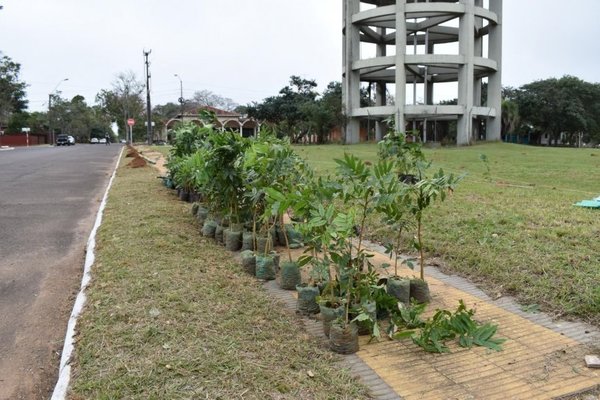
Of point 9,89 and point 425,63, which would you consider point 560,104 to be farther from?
point 9,89

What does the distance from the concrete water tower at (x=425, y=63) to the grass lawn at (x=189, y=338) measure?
32.3 meters

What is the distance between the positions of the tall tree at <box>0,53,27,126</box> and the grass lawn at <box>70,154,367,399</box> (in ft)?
198

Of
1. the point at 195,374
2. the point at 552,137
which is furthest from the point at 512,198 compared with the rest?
the point at 552,137

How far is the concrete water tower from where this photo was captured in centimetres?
3591

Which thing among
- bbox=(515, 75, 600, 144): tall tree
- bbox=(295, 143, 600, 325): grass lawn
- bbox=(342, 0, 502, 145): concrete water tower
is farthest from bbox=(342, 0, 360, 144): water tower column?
bbox=(295, 143, 600, 325): grass lawn

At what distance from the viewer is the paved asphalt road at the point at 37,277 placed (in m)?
3.44

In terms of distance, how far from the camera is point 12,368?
344cm

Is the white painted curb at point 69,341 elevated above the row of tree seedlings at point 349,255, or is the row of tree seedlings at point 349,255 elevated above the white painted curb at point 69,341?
the row of tree seedlings at point 349,255

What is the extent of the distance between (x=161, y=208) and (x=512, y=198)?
5537 millimetres

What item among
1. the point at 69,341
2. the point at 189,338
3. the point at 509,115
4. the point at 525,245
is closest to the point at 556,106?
the point at 509,115

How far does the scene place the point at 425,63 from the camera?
1409 inches

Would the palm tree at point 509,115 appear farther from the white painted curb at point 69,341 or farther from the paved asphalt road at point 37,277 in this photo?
the white painted curb at point 69,341

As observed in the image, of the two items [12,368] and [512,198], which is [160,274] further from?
[512,198]

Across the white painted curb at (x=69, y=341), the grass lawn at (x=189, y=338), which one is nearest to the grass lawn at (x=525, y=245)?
the grass lawn at (x=189, y=338)
